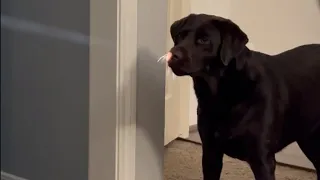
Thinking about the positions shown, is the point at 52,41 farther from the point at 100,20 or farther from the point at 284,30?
the point at 284,30

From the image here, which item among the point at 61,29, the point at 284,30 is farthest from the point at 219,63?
the point at 284,30

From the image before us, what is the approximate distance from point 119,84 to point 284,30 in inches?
55.9

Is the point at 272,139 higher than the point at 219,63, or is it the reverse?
the point at 219,63

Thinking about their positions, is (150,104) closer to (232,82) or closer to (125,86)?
(125,86)

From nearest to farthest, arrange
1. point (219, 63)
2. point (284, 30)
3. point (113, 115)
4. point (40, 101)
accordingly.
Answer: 1. point (219, 63)
2. point (113, 115)
3. point (40, 101)
4. point (284, 30)

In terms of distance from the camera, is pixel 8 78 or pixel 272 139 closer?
pixel 272 139

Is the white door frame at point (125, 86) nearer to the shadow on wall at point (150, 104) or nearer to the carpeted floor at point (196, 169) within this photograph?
the shadow on wall at point (150, 104)

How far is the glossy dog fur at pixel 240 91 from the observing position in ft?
4.33

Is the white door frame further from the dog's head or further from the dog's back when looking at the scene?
the dog's back

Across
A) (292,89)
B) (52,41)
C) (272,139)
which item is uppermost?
(52,41)

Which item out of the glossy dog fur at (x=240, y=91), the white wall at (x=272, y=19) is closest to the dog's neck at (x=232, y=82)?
the glossy dog fur at (x=240, y=91)

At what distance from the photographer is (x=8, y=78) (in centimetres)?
162

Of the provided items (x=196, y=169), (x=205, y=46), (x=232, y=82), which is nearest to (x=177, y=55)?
(x=205, y=46)

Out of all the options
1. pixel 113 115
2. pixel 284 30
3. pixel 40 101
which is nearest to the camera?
pixel 113 115
